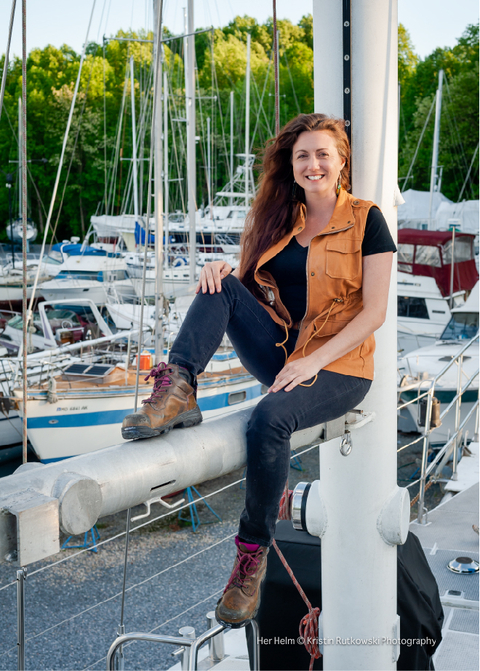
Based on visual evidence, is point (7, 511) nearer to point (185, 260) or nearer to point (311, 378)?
point (311, 378)

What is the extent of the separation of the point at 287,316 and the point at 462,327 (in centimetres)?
1058

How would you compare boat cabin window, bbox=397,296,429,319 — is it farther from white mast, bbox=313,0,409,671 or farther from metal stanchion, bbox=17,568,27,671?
metal stanchion, bbox=17,568,27,671

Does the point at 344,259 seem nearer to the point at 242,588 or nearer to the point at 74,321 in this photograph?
the point at 242,588

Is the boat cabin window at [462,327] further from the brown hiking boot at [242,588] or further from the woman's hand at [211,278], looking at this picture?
the brown hiking boot at [242,588]

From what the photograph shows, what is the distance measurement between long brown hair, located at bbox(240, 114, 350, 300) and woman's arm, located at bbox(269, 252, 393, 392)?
1.28ft

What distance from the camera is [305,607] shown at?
3.36 m

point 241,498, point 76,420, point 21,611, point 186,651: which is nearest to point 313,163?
point 21,611

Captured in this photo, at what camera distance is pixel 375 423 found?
2.63 meters

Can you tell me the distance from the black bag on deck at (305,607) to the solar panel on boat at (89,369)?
6.64 m

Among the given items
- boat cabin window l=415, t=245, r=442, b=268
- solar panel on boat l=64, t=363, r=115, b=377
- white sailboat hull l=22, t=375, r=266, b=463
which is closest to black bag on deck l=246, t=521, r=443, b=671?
white sailboat hull l=22, t=375, r=266, b=463

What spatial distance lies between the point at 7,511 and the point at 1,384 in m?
8.93

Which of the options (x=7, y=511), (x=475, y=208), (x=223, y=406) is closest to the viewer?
(x=7, y=511)

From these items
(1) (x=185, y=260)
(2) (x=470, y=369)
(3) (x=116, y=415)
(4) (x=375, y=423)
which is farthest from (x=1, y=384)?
(1) (x=185, y=260)

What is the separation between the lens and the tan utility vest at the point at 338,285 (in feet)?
7.36
